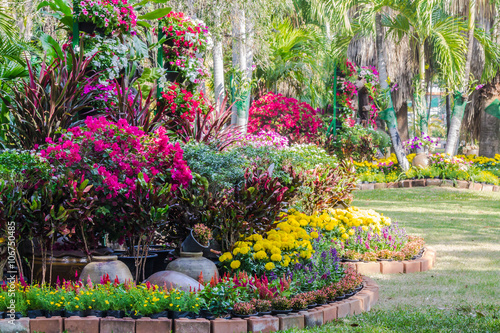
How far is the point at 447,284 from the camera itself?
5203 millimetres

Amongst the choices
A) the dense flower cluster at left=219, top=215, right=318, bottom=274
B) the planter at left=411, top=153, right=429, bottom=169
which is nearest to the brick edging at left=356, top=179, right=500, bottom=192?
the planter at left=411, top=153, right=429, bottom=169

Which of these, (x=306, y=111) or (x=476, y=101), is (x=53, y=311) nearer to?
(x=306, y=111)

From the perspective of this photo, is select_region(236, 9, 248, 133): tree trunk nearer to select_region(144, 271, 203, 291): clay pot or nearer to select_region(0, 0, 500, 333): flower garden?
select_region(0, 0, 500, 333): flower garden

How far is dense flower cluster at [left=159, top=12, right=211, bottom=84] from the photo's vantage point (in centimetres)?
799

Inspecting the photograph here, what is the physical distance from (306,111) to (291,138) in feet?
3.80

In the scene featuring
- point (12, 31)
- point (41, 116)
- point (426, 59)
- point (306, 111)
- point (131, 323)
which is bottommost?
point (131, 323)

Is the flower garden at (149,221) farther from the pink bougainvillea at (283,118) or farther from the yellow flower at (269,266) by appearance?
the pink bougainvillea at (283,118)

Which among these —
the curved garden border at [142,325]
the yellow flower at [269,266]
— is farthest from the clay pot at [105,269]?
the yellow flower at [269,266]

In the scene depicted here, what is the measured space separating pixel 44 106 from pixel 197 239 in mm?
2383

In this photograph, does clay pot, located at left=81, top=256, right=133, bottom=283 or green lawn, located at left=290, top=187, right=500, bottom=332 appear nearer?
green lawn, located at left=290, top=187, right=500, bottom=332

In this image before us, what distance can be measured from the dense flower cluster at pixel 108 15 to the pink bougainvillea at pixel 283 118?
8224 mm

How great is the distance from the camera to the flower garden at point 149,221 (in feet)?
12.1

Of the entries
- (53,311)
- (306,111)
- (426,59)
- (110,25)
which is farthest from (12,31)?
(426,59)

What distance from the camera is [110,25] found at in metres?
6.51
